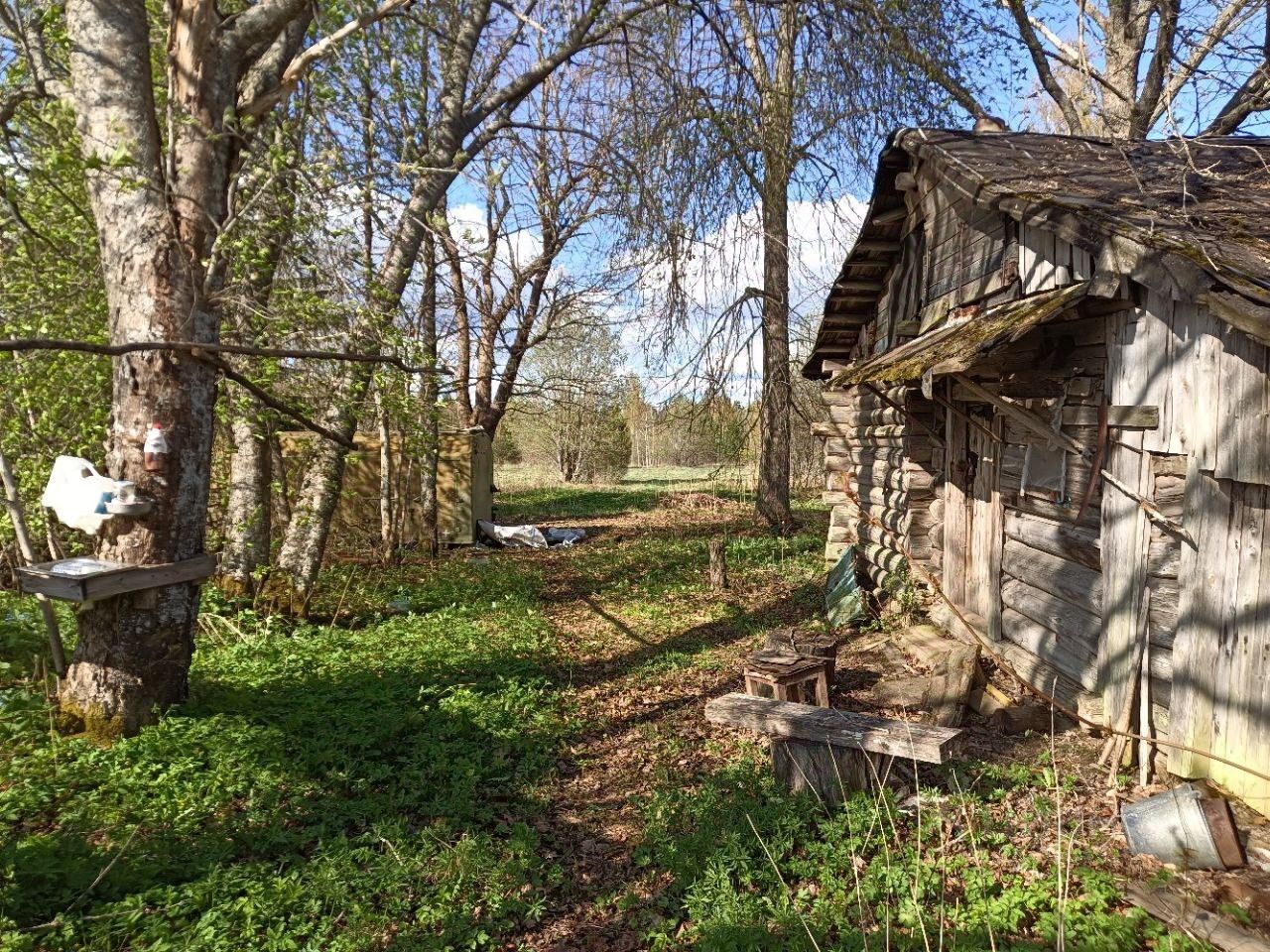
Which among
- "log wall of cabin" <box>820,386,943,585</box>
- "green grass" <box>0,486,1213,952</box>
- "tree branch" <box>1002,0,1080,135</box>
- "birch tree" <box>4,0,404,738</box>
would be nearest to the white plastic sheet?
"log wall of cabin" <box>820,386,943,585</box>

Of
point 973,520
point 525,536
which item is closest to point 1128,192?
point 973,520

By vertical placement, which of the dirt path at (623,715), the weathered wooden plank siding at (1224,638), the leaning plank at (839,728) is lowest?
the dirt path at (623,715)

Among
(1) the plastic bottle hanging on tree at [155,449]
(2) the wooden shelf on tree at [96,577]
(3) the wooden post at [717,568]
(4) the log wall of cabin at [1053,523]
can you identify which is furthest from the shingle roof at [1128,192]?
(2) the wooden shelf on tree at [96,577]

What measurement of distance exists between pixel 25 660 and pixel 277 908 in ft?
13.2

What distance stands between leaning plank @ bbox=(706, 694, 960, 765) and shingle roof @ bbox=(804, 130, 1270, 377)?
9.45 ft

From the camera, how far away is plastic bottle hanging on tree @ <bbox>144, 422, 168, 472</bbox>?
478 cm

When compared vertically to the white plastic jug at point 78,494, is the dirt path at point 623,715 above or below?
below

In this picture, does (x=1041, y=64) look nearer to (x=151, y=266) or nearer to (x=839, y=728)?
(x=839, y=728)

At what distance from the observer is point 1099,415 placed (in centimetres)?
473

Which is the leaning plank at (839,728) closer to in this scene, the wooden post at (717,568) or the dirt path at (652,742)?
A: the dirt path at (652,742)

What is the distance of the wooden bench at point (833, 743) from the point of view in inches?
167

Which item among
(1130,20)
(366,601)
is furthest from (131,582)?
(1130,20)

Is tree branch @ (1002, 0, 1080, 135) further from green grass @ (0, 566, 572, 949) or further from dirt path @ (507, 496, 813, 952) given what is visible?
green grass @ (0, 566, 572, 949)

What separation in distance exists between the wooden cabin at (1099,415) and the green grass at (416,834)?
122cm
